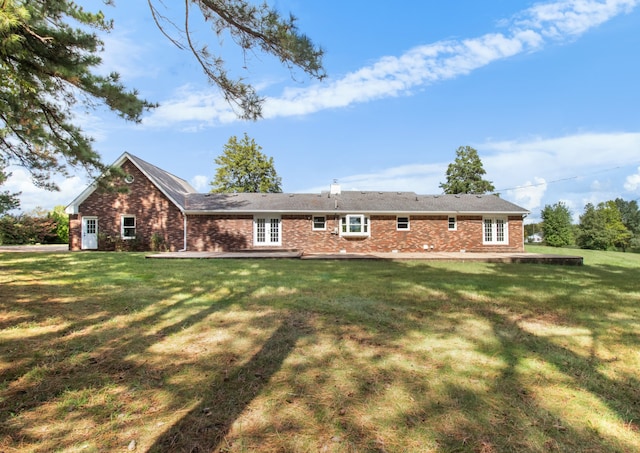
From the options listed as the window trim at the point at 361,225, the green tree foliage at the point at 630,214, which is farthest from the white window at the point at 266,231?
the green tree foliage at the point at 630,214

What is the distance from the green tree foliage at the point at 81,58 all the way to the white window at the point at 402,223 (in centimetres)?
1372

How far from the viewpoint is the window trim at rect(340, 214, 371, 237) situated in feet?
60.0

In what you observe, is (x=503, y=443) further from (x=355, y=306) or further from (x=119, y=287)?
(x=119, y=287)

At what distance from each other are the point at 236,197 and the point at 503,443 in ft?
66.5

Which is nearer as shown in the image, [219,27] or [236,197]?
[219,27]

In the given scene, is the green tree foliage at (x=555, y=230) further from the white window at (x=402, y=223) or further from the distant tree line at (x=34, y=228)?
the distant tree line at (x=34, y=228)

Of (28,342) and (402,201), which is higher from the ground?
(402,201)

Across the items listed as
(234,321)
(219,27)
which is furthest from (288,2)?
(234,321)

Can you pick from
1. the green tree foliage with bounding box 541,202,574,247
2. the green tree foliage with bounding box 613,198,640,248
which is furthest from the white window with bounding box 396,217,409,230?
the green tree foliage with bounding box 613,198,640,248

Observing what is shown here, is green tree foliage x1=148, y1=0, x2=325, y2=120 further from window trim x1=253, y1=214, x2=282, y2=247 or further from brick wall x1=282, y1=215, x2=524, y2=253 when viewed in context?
brick wall x1=282, y1=215, x2=524, y2=253

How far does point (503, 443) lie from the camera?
2.06 metres

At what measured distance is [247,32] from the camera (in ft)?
18.4

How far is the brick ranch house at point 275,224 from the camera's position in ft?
59.0

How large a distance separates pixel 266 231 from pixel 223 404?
52.8 feet
